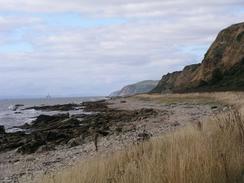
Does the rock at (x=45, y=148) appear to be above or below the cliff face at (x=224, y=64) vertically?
below

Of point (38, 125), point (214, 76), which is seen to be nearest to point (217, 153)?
point (38, 125)

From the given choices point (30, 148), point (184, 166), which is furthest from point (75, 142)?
point (184, 166)

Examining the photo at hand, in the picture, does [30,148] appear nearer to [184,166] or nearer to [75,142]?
[75,142]

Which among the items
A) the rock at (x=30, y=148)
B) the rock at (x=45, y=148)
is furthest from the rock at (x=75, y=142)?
the rock at (x=30, y=148)

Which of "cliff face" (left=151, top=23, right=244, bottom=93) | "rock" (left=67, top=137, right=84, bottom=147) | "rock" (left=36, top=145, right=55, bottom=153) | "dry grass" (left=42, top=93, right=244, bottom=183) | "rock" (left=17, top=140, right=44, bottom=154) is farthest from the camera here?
"cliff face" (left=151, top=23, right=244, bottom=93)

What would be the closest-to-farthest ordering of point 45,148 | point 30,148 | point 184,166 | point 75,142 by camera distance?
point 184,166 → point 45,148 → point 30,148 → point 75,142

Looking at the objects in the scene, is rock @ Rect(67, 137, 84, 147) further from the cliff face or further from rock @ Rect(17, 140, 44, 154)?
the cliff face

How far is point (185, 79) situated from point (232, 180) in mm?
98838

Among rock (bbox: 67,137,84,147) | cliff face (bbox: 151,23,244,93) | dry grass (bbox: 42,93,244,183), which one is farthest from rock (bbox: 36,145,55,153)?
cliff face (bbox: 151,23,244,93)

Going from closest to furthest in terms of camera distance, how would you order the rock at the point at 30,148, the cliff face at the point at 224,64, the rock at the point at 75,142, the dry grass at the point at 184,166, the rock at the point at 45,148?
the dry grass at the point at 184,166
the rock at the point at 45,148
the rock at the point at 30,148
the rock at the point at 75,142
the cliff face at the point at 224,64

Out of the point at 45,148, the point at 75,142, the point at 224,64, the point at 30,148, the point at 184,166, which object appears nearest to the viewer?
the point at 184,166

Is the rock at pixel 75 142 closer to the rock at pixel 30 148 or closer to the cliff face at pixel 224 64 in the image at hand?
the rock at pixel 30 148

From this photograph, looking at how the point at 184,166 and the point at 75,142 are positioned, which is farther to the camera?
the point at 75,142

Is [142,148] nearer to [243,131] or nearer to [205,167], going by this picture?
[243,131]
